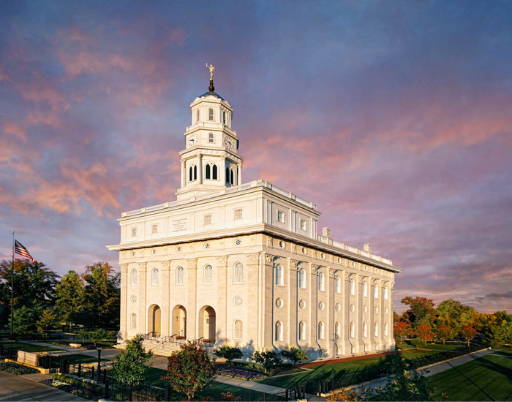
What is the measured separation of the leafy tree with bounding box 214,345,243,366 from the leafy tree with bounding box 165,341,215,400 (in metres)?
13.8

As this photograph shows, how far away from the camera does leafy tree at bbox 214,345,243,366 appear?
1423 inches

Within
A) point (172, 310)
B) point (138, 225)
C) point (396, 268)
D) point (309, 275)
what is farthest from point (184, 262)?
point (396, 268)

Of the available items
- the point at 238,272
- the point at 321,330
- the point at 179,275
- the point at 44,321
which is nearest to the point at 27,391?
the point at 238,272

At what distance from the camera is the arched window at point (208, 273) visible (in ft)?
141

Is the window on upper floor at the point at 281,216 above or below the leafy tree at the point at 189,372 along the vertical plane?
above

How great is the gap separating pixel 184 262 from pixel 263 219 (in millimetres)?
11164

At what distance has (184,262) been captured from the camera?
1784 inches

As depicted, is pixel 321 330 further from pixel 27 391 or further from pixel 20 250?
pixel 20 250

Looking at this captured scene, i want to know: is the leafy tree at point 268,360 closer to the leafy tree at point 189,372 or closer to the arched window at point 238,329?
the arched window at point 238,329

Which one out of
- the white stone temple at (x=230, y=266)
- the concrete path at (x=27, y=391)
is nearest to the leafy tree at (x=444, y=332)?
the white stone temple at (x=230, y=266)

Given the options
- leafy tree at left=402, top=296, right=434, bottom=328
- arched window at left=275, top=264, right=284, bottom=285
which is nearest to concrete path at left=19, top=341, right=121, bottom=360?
arched window at left=275, top=264, right=284, bottom=285

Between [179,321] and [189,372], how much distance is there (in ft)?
87.7

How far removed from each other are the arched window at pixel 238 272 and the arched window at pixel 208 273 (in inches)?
133

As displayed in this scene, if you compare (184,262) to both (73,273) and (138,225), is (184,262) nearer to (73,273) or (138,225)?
(138,225)
